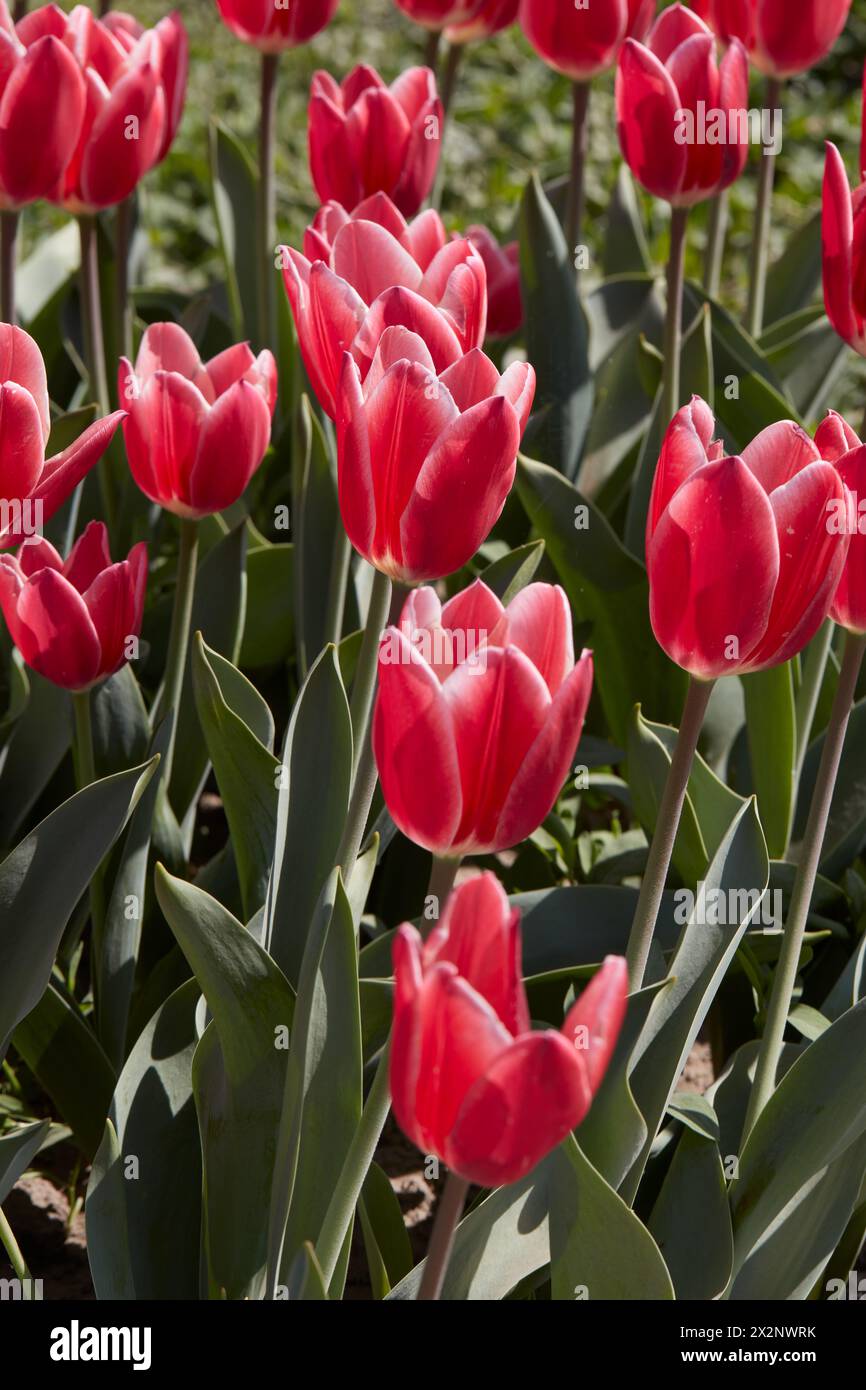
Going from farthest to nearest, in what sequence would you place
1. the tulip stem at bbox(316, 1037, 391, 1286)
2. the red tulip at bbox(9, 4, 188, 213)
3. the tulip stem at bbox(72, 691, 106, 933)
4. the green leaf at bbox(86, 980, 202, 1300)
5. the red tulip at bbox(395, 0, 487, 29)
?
the red tulip at bbox(395, 0, 487, 29), the red tulip at bbox(9, 4, 188, 213), the tulip stem at bbox(72, 691, 106, 933), the green leaf at bbox(86, 980, 202, 1300), the tulip stem at bbox(316, 1037, 391, 1286)

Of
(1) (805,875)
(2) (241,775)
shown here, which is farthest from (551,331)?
(1) (805,875)

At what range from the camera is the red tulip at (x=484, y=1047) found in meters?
0.72

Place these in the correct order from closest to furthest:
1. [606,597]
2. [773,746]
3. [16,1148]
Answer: [16,1148] < [773,746] < [606,597]

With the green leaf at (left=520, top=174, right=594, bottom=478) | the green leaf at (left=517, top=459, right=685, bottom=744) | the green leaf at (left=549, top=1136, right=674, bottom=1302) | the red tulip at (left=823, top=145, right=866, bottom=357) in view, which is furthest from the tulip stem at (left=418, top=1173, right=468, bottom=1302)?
the green leaf at (left=520, top=174, right=594, bottom=478)

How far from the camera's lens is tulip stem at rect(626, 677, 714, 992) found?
1027 mm

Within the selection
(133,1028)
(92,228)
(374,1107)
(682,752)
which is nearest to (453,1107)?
(374,1107)

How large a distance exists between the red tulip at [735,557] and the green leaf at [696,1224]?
46cm

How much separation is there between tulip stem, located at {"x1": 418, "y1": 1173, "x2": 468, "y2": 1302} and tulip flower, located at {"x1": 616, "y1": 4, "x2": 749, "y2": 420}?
1.28 metres

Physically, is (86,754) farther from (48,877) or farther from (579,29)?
(579,29)

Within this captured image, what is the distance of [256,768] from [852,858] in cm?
73

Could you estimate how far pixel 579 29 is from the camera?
2.01 m

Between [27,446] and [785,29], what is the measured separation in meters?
1.29

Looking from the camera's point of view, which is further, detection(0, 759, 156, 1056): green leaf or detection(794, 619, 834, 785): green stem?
detection(794, 619, 834, 785): green stem

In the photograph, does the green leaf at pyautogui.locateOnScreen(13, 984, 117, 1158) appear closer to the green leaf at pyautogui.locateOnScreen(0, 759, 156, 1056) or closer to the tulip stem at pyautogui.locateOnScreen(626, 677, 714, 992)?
the green leaf at pyautogui.locateOnScreen(0, 759, 156, 1056)
